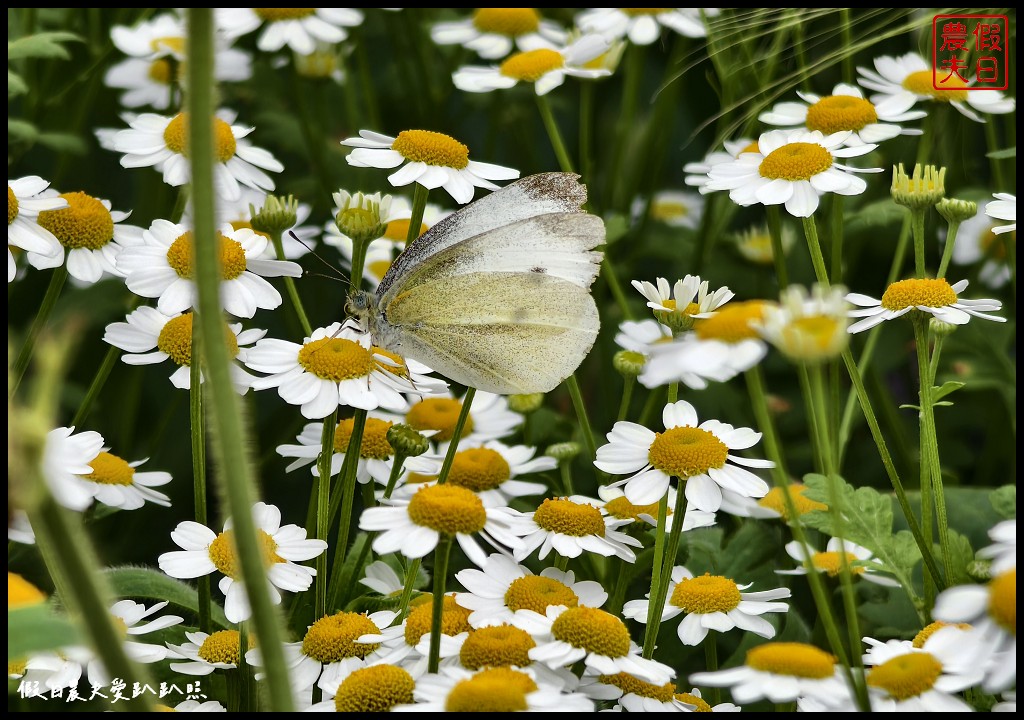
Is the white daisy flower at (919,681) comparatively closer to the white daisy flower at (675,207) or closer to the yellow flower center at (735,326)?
the yellow flower center at (735,326)

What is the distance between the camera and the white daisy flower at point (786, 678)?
643 mm

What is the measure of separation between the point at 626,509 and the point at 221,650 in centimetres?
37

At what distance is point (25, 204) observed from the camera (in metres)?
1.02

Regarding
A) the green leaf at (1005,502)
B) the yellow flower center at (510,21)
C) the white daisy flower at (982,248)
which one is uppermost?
the yellow flower center at (510,21)

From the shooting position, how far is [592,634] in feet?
2.36

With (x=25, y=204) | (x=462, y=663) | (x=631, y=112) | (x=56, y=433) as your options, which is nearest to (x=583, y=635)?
(x=462, y=663)

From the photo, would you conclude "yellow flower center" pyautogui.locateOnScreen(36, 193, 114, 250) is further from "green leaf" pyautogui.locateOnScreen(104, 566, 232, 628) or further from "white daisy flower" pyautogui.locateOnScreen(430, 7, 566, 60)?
"white daisy flower" pyautogui.locateOnScreen(430, 7, 566, 60)

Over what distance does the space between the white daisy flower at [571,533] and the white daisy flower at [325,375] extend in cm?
15

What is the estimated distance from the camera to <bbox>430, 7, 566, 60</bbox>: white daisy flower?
1.62 m

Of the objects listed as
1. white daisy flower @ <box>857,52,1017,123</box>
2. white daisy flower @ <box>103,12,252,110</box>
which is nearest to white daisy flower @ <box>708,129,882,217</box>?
white daisy flower @ <box>857,52,1017,123</box>

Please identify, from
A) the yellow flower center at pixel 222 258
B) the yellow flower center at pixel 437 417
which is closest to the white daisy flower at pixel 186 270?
the yellow flower center at pixel 222 258

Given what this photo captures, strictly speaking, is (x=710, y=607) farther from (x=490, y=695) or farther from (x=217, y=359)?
(x=217, y=359)

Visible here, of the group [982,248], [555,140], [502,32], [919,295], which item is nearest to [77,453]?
[555,140]

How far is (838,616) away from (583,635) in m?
0.55
